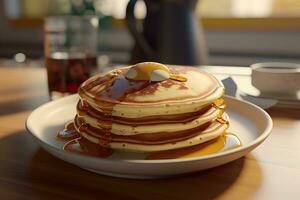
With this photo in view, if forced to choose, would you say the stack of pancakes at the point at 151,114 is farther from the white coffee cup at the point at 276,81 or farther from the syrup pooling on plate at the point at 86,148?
the white coffee cup at the point at 276,81

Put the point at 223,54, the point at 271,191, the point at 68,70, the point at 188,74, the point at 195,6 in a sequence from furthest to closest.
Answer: the point at 223,54, the point at 195,6, the point at 68,70, the point at 188,74, the point at 271,191

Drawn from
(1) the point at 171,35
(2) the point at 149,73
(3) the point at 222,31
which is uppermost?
(2) the point at 149,73

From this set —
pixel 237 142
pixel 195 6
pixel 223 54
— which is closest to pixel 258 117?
pixel 237 142

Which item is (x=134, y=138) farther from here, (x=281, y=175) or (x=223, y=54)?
(x=223, y=54)

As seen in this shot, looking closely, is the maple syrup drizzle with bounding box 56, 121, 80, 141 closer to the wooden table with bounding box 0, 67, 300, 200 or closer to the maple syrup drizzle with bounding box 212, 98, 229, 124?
the wooden table with bounding box 0, 67, 300, 200

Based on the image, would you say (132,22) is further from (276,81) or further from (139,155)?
(139,155)

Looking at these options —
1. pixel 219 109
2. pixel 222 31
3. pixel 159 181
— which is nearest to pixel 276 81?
pixel 219 109

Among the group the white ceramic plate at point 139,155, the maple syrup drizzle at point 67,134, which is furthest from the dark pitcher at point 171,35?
the maple syrup drizzle at point 67,134
